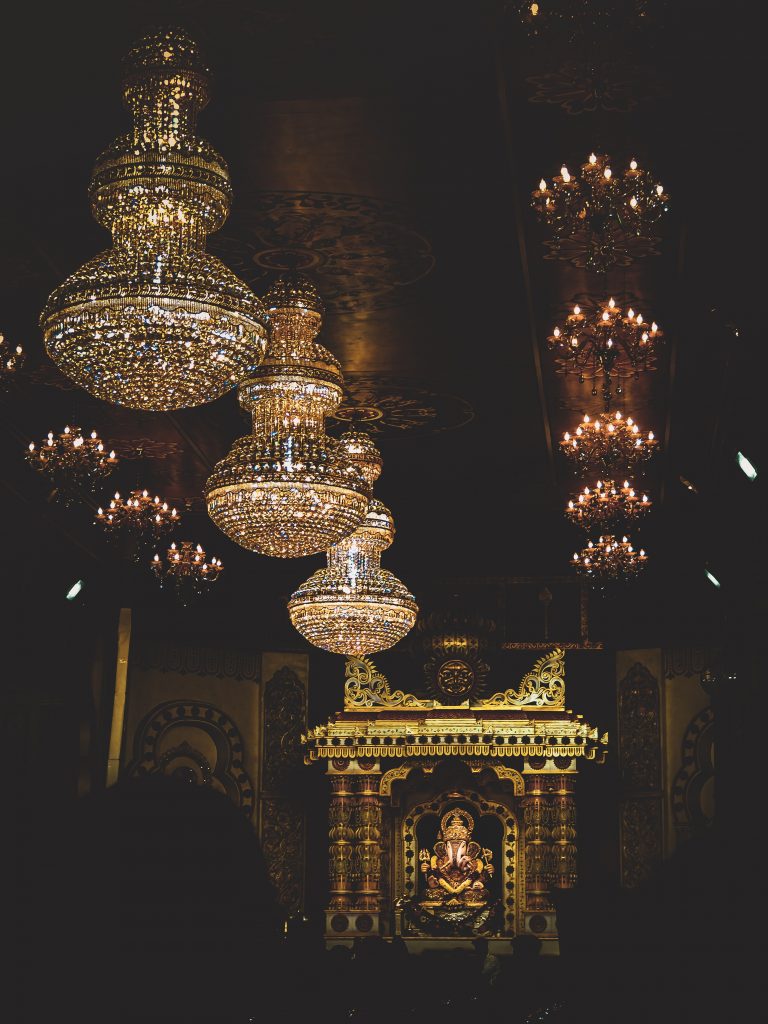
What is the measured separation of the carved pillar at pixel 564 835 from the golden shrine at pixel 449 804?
12 millimetres

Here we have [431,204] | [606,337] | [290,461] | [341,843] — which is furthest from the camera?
[341,843]

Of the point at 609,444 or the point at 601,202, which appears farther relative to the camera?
the point at 609,444

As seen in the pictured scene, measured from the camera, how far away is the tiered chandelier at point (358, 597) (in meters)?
7.96

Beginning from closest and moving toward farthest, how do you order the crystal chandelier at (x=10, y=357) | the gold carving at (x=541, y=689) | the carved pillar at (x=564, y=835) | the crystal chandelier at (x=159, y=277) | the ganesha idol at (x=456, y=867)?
the crystal chandelier at (x=159, y=277) < the crystal chandelier at (x=10, y=357) < the carved pillar at (x=564, y=835) < the ganesha idol at (x=456, y=867) < the gold carving at (x=541, y=689)

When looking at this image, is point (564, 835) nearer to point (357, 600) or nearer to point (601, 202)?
point (357, 600)

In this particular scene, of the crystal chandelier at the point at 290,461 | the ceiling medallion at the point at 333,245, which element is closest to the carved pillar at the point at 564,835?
the ceiling medallion at the point at 333,245

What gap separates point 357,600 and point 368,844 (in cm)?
766

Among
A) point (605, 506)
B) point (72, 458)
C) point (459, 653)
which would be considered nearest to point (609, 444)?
point (605, 506)

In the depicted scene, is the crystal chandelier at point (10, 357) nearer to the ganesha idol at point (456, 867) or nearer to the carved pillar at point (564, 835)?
the carved pillar at point (564, 835)

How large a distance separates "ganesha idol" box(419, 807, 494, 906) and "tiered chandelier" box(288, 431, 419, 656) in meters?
7.63

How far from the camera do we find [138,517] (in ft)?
36.7

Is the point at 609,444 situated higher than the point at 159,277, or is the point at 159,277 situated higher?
the point at 609,444

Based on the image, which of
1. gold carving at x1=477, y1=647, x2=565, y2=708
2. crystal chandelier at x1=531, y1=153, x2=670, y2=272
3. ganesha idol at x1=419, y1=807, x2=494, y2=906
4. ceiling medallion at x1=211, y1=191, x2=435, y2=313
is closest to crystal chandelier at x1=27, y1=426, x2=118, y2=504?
ceiling medallion at x1=211, y1=191, x2=435, y2=313

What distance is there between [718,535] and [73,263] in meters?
6.25
